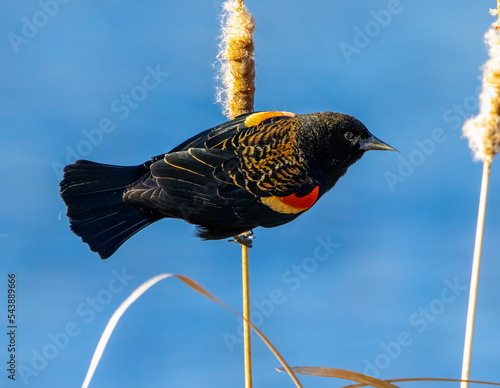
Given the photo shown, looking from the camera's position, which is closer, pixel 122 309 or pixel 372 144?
pixel 122 309

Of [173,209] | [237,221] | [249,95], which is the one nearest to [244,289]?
[237,221]

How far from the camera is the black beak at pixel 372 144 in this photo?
2.30 metres

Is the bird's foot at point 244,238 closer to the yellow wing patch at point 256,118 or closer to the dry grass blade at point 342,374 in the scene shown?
the yellow wing patch at point 256,118

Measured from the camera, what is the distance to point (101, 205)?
2580 millimetres

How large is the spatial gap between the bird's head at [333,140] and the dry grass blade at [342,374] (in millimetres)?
1136

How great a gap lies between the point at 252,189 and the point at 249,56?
1.86 feet

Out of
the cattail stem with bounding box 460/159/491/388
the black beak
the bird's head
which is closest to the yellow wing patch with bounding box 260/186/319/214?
the bird's head

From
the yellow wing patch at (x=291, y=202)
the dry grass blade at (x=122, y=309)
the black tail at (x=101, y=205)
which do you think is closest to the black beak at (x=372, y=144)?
the yellow wing patch at (x=291, y=202)

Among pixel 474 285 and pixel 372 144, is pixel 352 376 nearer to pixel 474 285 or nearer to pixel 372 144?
pixel 474 285

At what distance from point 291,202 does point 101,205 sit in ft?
2.97

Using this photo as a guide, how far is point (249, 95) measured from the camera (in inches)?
95.1

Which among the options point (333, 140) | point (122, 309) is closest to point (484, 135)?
point (333, 140)

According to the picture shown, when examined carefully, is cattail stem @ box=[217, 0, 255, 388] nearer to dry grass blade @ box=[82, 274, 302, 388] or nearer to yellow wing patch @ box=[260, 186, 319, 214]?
yellow wing patch @ box=[260, 186, 319, 214]

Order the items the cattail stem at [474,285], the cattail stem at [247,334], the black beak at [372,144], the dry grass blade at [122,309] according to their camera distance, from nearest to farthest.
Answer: the dry grass blade at [122,309], the cattail stem at [474,285], the cattail stem at [247,334], the black beak at [372,144]
